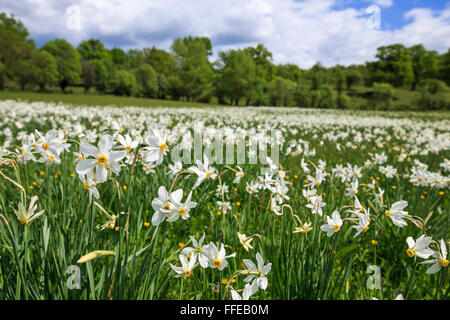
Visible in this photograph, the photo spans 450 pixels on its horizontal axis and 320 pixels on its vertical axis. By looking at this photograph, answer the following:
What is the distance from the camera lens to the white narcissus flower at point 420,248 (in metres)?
1.23

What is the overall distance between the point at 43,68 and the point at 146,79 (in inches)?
859

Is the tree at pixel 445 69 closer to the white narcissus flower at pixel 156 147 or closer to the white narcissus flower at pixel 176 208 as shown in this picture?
the white narcissus flower at pixel 156 147

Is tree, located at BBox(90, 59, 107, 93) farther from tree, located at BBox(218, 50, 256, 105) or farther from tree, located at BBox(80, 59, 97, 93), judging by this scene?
tree, located at BBox(218, 50, 256, 105)

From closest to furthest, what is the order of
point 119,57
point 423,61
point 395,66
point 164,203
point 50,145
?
point 164,203, point 50,145, point 423,61, point 395,66, point 119,57

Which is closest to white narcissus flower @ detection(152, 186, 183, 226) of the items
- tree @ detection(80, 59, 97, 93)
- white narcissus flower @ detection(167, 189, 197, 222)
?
white narcissus flower @ detection(167, 189, 197, 222)

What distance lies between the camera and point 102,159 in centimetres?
124

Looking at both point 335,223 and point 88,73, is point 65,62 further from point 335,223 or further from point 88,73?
point 335,223

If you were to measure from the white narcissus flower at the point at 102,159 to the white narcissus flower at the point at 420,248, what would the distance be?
154cm

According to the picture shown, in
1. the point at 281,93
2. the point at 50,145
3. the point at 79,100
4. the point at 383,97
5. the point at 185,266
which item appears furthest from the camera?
the point at 281,93

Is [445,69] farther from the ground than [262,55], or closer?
closer

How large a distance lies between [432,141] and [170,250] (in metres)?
7.42

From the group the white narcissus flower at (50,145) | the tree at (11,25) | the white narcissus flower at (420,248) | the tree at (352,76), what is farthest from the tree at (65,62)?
the tree at (352,76)

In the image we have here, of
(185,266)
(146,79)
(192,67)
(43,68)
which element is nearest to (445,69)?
(192,67)

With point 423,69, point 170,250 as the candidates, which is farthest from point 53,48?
point 423,69
